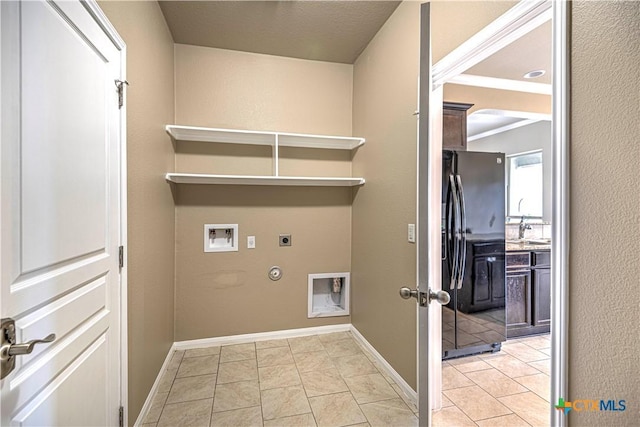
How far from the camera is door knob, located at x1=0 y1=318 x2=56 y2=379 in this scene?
77 cm

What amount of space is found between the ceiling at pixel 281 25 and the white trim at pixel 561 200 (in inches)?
58.7

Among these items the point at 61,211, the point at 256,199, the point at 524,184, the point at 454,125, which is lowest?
the point at 61,211

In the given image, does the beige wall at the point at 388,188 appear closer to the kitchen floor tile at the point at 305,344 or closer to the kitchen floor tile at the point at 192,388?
the kitchen floor tile at the point at 305,344

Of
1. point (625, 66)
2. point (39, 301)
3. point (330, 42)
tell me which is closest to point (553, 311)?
point (625, 66)

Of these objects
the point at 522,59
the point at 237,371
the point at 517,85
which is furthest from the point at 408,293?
the point at 517,85

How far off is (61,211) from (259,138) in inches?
73.7

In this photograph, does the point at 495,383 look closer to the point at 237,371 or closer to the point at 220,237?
the point at 237,371

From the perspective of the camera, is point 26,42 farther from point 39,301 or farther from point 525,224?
point 525,224

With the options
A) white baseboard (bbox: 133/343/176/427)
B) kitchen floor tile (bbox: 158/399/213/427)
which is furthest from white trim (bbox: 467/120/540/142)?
white baseboard (bbox: 133/343/176/427)

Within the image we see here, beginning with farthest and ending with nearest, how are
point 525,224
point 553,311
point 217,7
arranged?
point 525,224
point 217,7
point 553,311

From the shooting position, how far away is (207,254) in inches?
110

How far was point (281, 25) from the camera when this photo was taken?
2.41 m

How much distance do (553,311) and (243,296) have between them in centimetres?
247

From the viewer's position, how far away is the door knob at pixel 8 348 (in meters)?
0.77
